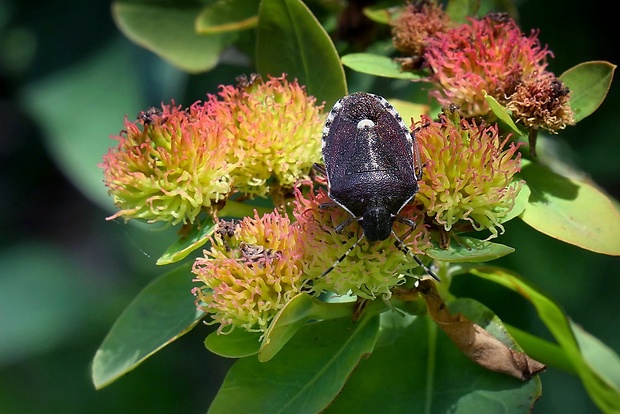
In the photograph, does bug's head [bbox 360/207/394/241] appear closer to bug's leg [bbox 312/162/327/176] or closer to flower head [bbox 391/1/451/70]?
bug's leg [bbox 312/162/327/176]

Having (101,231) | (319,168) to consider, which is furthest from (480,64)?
(101,231)

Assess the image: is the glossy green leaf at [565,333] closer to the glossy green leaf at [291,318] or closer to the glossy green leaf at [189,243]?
the glossy green leaf at [291,318]

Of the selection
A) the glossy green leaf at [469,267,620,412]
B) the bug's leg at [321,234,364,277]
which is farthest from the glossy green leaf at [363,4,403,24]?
the bug's leg at [321,234,364,277]

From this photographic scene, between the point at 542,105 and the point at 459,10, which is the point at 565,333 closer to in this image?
the point at 542,105

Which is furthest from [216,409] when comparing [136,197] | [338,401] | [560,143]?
[560,143]

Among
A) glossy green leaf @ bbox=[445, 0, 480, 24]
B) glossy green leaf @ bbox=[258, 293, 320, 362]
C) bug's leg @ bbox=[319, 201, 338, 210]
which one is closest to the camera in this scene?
glossy green leaf @ bbox=[258, 293, 320, 362]

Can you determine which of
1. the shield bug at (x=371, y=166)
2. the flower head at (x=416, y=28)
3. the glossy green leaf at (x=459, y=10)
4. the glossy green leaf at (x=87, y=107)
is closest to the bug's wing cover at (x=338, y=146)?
the shield bug at (x=371, y=166)
